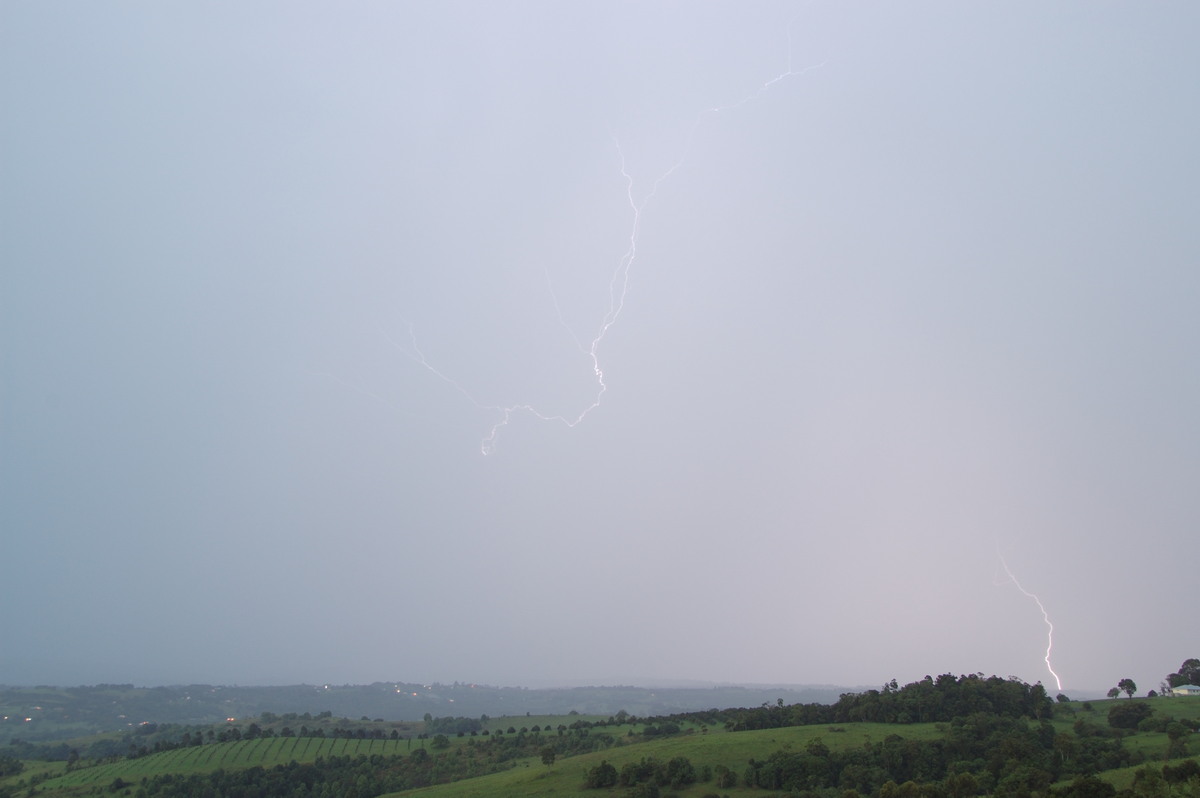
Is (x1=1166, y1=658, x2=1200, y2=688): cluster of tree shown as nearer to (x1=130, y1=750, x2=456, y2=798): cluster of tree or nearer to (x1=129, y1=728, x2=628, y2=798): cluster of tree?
(x1=129, y1=728, x2=628, y2=798): cluster of tree

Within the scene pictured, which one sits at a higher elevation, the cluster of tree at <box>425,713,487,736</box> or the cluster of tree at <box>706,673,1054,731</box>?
the cluster of tree at <box>706,673,1054,731</box>

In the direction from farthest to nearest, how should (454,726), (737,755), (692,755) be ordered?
(454,726) → (692,755) → (737,755)

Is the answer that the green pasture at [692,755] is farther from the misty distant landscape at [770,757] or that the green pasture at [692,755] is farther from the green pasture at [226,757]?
the green pasture at [226,757]

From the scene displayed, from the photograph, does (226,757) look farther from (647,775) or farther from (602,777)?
(647,775)

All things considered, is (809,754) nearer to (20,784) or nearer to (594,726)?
(594,726)

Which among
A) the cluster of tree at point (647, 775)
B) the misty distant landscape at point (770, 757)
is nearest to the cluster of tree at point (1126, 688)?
the misty distant landscape at point (770, 757)

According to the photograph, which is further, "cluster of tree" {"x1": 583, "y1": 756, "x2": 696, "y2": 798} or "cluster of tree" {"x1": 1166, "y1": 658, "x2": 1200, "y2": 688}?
"cluster of tree" {"x1": 1166, "y1": 658, "x2": 1200, "y2": 688}

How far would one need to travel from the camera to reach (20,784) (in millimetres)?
79562

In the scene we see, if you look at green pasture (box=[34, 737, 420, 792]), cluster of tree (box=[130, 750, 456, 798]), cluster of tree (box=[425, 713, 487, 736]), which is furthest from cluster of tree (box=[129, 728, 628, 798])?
cluster of tree (box=[425, 713, 487, 736])

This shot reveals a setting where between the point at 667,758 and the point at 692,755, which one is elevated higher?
the point at 692,755

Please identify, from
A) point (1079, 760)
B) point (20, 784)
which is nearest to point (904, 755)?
point (1079, 760)

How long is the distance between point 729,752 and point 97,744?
11849 cm

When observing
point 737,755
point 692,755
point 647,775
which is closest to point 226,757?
point 647,775

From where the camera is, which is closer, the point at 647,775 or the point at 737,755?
the point at 647,775
